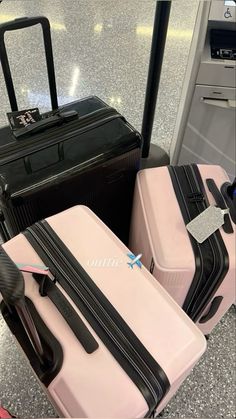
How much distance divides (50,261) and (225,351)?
0.82 m

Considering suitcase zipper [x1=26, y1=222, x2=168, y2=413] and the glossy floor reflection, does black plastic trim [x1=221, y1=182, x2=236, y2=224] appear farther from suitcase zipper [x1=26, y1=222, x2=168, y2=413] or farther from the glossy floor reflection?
the glossy floor reflection

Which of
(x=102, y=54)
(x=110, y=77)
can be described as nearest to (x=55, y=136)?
(x=110, y=77)

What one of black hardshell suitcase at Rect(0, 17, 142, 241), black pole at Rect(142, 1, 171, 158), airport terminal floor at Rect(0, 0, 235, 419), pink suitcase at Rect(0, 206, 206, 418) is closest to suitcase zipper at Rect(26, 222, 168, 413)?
pink suitcase at Rect(0, 206, 206, 418)

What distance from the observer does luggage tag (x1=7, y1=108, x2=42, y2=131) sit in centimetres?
107

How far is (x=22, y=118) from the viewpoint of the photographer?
3.57 ft

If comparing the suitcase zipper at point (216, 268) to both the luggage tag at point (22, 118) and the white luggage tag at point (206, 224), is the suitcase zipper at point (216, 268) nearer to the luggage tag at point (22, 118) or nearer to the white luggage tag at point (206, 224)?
the white luggage tag at point (206, 224)

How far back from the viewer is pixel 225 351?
1.28 meters

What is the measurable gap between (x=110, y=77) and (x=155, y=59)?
3.81 feet

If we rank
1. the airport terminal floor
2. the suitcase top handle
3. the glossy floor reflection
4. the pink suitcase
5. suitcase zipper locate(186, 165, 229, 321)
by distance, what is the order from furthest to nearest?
the glossy floor reflection
the airport terminal floor
suitcase zipper locate(186, 165, 229, 321)
the pink suitcase
the suitcase top handle

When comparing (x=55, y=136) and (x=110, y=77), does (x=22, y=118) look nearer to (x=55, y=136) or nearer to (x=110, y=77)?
(x=55, y=136)

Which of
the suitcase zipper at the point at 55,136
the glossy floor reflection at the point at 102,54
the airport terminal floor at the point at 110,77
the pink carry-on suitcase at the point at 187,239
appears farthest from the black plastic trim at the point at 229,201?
the glossy floor reflection at the point at 102,54

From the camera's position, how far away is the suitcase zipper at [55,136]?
1.02 m

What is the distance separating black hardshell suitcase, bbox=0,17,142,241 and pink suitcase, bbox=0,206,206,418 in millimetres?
164

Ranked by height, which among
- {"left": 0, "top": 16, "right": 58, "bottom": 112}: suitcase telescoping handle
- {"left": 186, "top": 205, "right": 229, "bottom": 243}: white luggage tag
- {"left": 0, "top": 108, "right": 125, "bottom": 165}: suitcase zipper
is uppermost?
{"left": 0, "top": 16, "right": 58, "bottom": 112}: suitcase telescoping handle
